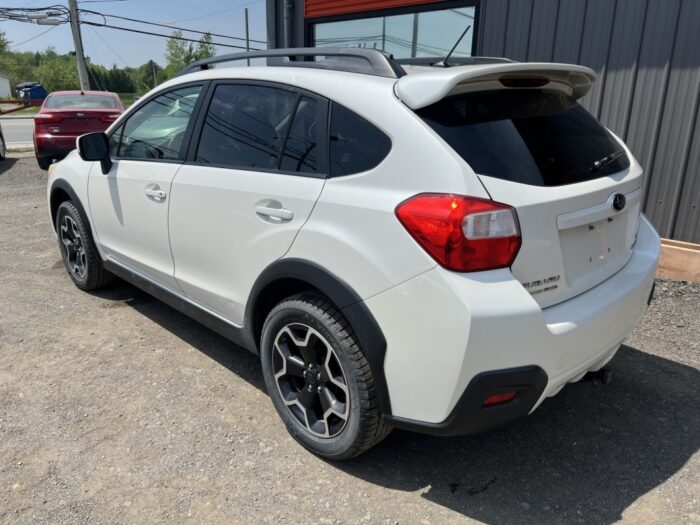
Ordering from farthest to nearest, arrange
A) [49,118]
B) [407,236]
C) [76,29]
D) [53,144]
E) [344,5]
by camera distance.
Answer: [76,29] < [53,144] < [49,118] < [344,5] < [407,236]

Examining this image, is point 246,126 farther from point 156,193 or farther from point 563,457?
point 563,457

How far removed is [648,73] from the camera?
15.9 ft

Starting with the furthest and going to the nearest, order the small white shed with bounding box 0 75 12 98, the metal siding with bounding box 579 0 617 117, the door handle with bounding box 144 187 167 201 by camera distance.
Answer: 1. the small white shed with bounding box 0 75 12 98
2. the metal siding with bounding box 579 0 617 117
3. the door handle with bounding box 144 187 167 201

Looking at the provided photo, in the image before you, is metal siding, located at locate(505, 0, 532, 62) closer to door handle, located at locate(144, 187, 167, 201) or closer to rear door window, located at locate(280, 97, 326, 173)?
rear door window, located at locate(280, 97, 326, 173)

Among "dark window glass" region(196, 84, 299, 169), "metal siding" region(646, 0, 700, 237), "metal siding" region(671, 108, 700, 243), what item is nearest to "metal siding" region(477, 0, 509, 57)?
"metal siding" region(646, 0, 700, 237)

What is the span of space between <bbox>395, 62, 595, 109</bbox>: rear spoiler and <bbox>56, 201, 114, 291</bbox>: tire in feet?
9.96

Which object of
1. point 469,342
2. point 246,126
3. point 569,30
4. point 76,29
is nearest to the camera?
point 469,342

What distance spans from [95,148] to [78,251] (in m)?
1.17

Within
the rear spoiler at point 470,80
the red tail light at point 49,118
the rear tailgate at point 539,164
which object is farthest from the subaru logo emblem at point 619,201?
the red tail light at point 49,118

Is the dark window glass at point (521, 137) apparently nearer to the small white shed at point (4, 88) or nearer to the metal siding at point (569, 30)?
the metal siding at point (569, 30)

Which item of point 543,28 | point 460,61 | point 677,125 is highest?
point 543,28

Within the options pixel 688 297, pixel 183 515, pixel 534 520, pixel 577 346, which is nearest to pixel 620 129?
pixel 688 297

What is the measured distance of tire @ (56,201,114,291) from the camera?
4.20 metres

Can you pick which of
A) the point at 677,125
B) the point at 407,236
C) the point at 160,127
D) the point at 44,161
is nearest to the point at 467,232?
the point at 407,236
